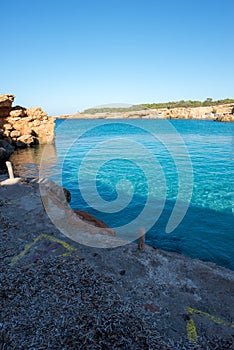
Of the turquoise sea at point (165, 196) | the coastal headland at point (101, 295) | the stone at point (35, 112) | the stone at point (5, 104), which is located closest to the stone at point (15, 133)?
the stone at point (5, 104)

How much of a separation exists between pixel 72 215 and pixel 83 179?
13.8 metres

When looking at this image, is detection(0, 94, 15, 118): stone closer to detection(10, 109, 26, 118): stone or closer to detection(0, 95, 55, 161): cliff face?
detection(0, 95, 55, 161): cliff face

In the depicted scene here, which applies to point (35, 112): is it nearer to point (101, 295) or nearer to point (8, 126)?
point (8, 126)

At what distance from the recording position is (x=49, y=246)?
341 inches

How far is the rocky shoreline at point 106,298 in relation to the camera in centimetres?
501

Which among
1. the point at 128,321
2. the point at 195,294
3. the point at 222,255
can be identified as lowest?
the point at 222,255

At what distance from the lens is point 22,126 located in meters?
48.4

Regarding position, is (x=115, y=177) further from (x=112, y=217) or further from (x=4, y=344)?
(x=4, y=344)

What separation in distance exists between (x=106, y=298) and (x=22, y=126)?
49384mm

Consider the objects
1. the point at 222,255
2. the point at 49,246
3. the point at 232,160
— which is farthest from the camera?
the point at 232,160

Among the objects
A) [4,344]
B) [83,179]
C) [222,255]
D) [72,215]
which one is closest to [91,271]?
[4,344]

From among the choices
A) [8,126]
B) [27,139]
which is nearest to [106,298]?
[27,139]

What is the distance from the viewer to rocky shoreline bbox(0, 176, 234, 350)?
197 inches

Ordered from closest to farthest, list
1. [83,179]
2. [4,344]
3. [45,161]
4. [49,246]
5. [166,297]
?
[4,344] → [166,297] → [49,246] → [83,179] → [45,161]
